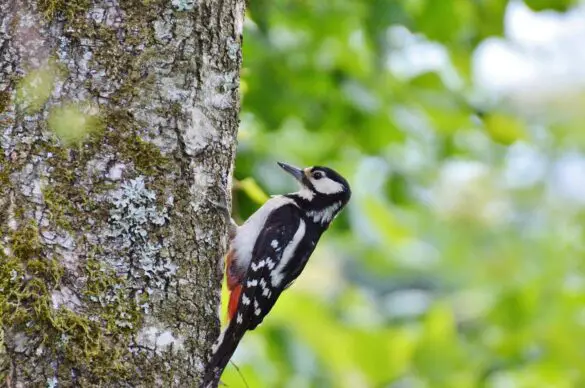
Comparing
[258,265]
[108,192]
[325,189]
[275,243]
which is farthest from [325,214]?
[108,192]

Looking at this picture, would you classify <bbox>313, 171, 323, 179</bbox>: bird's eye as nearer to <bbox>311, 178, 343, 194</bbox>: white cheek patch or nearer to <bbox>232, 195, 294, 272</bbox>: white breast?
<bbox>311, 178, 343, 194</bbox>: white cheek patch

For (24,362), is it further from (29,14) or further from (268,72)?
(268,72)

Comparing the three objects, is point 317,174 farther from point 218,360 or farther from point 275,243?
point 218,360

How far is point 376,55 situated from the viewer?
4.80m

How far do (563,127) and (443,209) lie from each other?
1.31 metres

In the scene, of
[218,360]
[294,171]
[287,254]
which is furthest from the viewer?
[294,171]

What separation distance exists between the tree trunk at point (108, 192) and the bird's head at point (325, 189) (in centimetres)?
129

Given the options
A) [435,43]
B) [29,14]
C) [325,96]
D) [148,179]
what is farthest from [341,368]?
[29,14]

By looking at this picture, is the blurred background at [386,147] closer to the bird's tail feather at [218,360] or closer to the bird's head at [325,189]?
the bird's head at [325,189]

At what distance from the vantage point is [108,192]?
245cm

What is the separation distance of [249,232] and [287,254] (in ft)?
0.58

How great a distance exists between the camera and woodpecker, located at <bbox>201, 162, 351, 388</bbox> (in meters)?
3.22

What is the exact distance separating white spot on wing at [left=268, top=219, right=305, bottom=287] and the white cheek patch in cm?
25

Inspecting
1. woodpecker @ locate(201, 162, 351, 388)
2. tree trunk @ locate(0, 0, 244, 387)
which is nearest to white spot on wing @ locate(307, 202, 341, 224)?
woodpecker @ locate(201, 162, 351, 388)
